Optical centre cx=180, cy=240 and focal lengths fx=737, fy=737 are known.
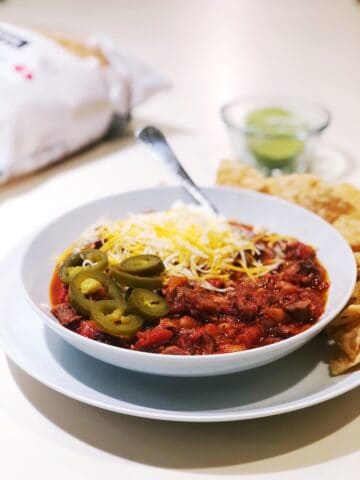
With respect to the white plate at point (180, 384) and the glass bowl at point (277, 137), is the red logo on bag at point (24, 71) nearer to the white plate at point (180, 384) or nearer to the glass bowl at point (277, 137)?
the glass bowl at point (277, 137)

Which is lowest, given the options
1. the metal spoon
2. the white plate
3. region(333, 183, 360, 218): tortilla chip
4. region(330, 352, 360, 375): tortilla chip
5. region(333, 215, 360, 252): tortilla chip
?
the white plate

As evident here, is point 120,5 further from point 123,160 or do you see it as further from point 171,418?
point 171,418

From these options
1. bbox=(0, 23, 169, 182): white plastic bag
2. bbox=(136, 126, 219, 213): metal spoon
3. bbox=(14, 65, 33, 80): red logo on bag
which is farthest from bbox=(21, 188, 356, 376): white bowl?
bbox=(14, 65, 33, 80): red logo on bag

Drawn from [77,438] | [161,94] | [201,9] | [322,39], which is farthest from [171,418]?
[201,9]

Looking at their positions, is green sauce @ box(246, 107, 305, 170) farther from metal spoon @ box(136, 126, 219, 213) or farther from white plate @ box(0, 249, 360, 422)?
white plate @ box(0, 249, 360, 422)

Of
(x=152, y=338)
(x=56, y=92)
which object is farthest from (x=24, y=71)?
(x=152, y=338)

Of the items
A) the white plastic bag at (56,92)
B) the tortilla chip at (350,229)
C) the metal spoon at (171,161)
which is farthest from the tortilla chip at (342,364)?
the white plastic bag at (56,92)

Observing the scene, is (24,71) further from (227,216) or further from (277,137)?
(227,216)
